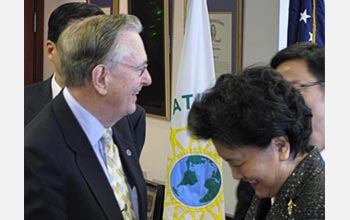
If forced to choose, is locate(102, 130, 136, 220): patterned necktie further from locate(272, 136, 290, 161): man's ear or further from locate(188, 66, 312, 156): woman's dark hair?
locate(272, 136, 290, 161): man's ear

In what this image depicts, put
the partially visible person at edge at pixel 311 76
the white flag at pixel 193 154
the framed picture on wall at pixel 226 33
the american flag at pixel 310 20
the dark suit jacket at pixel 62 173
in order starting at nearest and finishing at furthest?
the dark suit jacket at pixel 62 173
the partially visible person at edge at pixel 311 76
the american flag at pixel 310 20
the white flag at pixel 193 154
the framed picture on wall at pixel 226 33

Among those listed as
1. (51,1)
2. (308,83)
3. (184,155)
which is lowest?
(184,155)

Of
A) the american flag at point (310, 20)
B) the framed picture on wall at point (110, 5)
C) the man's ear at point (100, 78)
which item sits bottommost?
the man's ear at point (100, 78)

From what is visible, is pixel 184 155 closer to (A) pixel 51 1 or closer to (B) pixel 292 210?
(B) pixel 292 210

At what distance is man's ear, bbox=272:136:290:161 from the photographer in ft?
3.66

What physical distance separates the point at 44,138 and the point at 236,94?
59 cm

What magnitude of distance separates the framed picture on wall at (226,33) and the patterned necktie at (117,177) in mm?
1693

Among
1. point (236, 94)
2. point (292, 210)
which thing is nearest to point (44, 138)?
point (236, 94)

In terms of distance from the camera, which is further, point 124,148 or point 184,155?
point 184,155

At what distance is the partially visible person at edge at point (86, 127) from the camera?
4.64 feet

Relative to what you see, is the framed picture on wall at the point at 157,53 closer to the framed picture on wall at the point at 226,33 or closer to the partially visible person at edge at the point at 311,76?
the framed picture on wall at the point at 226,33

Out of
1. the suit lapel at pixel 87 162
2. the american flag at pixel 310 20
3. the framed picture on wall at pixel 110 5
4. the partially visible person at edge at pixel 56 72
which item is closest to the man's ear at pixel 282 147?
the suit lapel at pixel 87 162

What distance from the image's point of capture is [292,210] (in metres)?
1.07

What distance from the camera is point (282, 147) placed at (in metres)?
1.12
